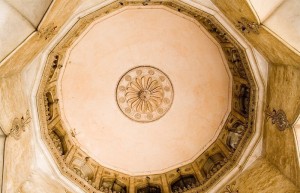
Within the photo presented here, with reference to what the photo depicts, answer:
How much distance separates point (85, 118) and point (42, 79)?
9.85 ft

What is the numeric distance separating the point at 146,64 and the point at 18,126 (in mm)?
4926

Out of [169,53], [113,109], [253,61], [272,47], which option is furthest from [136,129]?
[272,47]

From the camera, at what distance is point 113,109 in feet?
38.4

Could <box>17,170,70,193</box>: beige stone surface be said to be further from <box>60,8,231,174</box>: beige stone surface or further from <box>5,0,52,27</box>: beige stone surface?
<box>5,0,52,27</box>: beige stone surface

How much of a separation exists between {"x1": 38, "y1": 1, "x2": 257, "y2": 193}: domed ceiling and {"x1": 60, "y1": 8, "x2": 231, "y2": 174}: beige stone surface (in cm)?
3

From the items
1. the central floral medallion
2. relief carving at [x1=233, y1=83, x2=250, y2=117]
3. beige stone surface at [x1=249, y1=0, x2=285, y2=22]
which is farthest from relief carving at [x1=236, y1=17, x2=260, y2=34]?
the central floral medallion

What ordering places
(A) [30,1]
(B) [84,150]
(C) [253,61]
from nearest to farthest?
1. (A) [30,1]
2. (C) [253,61]
3. (B) [84,150]

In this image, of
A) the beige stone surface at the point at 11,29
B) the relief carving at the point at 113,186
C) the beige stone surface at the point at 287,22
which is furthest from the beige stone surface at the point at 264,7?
the relief carving at the point at 113,186

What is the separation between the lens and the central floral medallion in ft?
37.7

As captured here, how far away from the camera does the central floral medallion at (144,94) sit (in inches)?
452

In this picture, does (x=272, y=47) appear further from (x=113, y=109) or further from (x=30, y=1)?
(x=113, y=109)

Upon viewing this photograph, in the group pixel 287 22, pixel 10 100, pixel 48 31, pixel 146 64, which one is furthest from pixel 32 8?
pixel 146 64

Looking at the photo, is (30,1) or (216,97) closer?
(30,1)

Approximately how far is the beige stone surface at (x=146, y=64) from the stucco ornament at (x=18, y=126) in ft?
8.02
